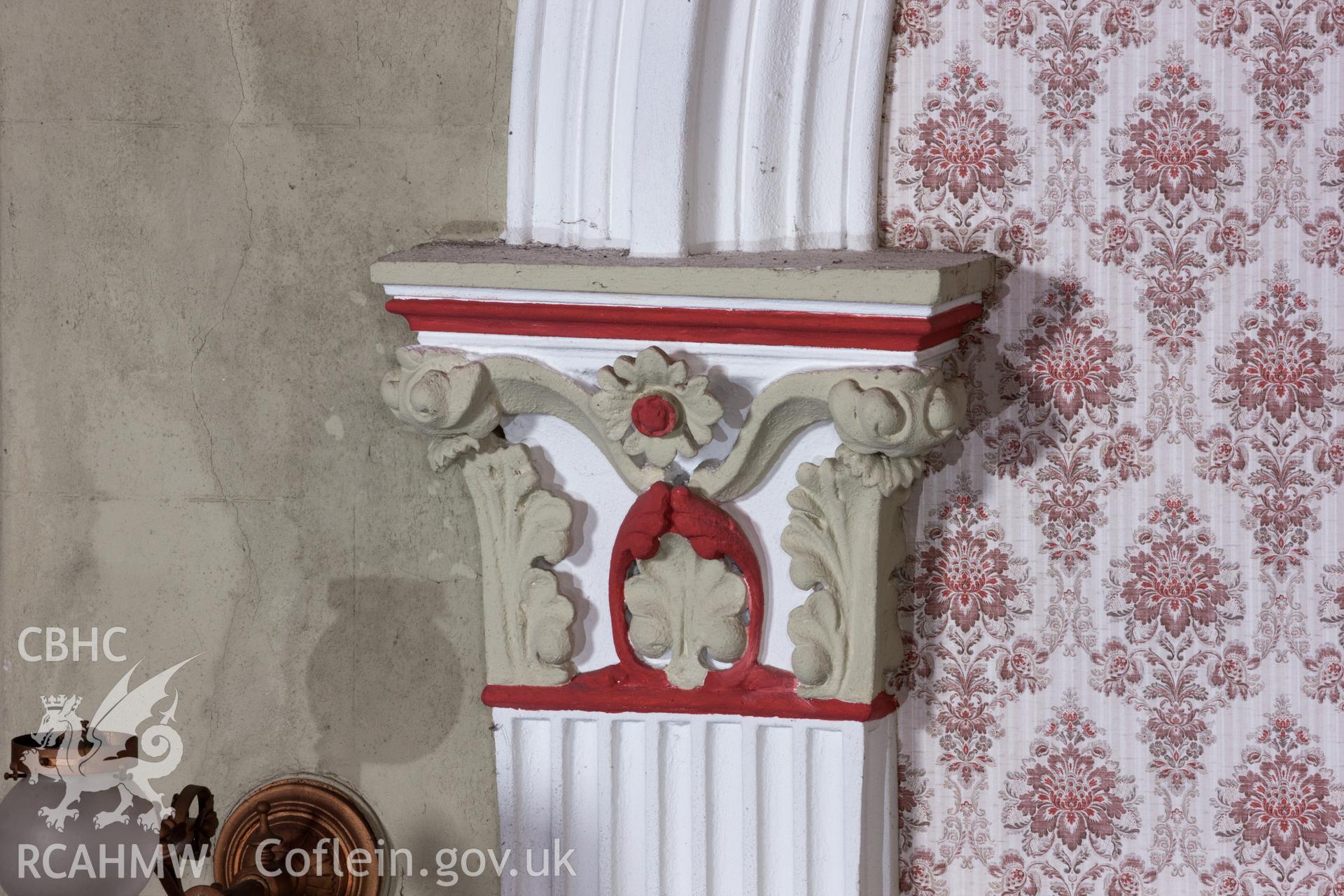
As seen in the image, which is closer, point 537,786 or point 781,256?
point 781,256

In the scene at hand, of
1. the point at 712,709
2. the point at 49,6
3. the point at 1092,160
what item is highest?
the point at 49,6

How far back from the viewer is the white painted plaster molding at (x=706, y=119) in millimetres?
1671

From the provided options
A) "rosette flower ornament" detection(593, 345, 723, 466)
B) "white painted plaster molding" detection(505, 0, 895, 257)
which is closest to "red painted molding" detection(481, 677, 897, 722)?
"rosette flower ornament" detection(593, 345, 723, 466)

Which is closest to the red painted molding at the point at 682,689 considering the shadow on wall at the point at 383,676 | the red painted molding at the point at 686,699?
the red painted molding at the point at 686,699

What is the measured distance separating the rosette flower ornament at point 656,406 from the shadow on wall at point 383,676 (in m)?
0.41

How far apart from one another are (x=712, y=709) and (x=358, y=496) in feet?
1.83

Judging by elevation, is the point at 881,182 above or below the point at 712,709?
above

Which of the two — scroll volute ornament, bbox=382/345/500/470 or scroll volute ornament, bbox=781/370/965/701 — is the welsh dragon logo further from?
Answer: scroll volute ornament, bbox=781/370/965/701

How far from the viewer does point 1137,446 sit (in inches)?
67.6

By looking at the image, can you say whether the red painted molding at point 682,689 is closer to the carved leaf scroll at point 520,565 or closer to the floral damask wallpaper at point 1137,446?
the carved leaf scroll at point 520,565

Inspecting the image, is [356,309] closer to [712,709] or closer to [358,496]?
[358,496]

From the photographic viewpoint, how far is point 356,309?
186 centimetres

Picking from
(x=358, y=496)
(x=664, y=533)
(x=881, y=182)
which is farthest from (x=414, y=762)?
(x=881, y=182)

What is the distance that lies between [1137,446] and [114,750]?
1.34 metres
